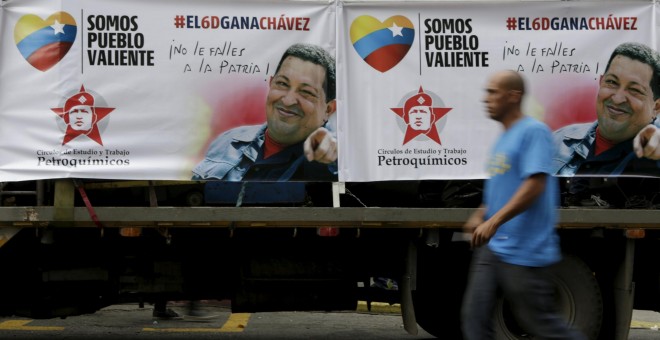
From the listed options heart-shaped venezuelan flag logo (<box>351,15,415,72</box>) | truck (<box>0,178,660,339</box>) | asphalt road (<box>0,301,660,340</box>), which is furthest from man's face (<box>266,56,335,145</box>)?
asphalt road (<box>0,301,660,340</box>)

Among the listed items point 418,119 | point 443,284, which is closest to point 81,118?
point 418,119

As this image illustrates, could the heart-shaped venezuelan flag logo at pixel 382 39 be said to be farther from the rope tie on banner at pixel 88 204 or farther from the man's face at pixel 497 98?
the rope tie on banner at pixel 88 204

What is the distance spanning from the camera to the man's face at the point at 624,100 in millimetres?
6887

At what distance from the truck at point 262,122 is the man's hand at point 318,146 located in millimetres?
80

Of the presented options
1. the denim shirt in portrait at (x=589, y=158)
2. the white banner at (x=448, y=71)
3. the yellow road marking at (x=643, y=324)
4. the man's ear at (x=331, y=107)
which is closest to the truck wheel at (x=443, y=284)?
the white banner at (x=448, y=71)

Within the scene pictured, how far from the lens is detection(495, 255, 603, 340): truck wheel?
23.5 ft

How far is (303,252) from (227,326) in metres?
2.75

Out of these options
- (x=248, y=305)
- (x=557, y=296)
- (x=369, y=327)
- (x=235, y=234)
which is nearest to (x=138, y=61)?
(x=235, y=234)

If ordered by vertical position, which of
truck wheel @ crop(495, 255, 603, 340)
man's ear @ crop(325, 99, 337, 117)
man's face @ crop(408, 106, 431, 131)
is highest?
man's ear @ crop(325, 99, 337, 117)

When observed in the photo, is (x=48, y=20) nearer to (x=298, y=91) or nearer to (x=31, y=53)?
(x=31, y=53)

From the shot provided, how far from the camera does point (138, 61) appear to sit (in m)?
6.71

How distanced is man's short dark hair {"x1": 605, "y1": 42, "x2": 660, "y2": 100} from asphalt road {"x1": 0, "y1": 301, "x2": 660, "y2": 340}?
11.4 ft

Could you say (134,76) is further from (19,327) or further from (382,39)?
(19,327)

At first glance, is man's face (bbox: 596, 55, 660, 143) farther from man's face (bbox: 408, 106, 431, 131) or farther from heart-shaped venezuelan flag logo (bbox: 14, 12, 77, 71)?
heart-shaped venezuelan flag logo (bbox: 14, 12, 77, 71)
